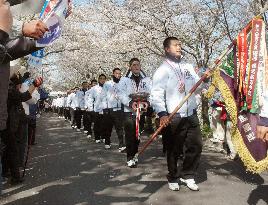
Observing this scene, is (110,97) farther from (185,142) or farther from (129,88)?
(185,142)

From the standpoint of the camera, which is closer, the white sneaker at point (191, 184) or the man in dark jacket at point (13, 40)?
the man in dark jacket at point (13, 40)

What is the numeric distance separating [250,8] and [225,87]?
10.3 meters

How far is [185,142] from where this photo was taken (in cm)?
657

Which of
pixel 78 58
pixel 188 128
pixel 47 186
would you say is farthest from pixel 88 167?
pixel 78 58

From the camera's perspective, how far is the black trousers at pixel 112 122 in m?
11.7

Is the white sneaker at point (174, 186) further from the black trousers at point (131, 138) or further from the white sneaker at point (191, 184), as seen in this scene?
the black trousers at point (131, 138)

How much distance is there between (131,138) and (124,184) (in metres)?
2.22

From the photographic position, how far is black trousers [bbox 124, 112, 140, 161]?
8.85 meters

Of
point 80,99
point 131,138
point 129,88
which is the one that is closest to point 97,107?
point 129,88

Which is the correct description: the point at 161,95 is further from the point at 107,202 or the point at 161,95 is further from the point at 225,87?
the point at 107,202

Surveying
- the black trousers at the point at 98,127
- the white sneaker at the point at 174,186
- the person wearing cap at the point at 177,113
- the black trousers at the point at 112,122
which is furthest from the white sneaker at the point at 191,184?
the black trousers at the point at 98,127

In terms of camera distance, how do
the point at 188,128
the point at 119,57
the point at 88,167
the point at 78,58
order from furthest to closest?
the point at 78,58 → the point at 119,57 → the point at 88,167 → the point at 188,128

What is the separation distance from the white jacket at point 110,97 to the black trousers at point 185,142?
5.84 metres

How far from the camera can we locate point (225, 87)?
20.4ft
